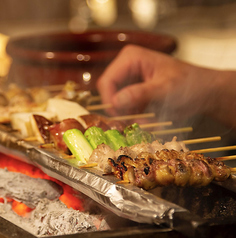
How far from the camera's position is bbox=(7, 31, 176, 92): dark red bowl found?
455cm

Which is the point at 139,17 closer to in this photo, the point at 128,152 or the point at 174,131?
the point at 174,131

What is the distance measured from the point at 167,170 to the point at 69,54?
2.94 m

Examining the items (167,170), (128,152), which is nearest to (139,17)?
(128,152)

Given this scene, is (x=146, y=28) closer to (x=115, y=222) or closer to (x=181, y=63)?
(x=181, y=63)

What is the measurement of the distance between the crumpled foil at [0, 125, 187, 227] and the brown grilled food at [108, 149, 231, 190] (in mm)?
66

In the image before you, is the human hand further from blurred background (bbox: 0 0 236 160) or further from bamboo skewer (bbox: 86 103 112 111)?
blurred background (bbox: 0 0 236 160)

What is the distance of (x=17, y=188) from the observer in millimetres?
2400

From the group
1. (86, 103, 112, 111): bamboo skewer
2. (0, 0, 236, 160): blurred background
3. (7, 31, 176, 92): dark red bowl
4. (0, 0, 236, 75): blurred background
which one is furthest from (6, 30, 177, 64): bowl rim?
(0, 0, 236, 75): blurred background

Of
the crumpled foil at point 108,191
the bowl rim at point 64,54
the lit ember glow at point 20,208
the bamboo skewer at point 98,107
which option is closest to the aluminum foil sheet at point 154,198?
the crumpled foil at point 108,191

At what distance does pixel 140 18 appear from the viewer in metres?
11.0

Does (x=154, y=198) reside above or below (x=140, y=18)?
below

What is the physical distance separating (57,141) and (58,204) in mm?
423

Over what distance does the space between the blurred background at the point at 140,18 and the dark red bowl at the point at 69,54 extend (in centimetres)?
550

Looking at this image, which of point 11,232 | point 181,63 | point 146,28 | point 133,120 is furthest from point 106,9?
point 11,232
